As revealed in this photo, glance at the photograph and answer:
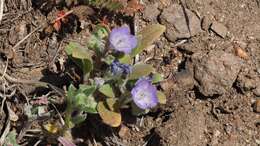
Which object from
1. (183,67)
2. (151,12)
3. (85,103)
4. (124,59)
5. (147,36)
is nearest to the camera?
(85,103)

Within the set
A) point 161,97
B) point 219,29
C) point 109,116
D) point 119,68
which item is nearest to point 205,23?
point 219,29

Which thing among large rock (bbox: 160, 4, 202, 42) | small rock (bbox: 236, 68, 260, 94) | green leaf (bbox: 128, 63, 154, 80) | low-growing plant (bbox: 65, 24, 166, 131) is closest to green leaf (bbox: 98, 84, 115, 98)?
low-growing plant (bbox: 65, 24, 166, 131)

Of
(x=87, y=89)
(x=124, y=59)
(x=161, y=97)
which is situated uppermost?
(x=124, y=59)

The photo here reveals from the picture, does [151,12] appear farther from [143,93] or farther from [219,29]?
[143,93]

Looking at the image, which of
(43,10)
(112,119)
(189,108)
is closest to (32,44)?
(43,10)

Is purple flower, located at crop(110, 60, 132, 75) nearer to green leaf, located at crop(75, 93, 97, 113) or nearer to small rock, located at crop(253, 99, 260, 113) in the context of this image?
green leaf, located at crop(75, 93, 97, 113)

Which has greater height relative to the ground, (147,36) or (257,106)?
(147,36)

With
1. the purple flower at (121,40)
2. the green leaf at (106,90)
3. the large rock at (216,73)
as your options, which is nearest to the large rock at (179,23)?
the large rock at (216,73)

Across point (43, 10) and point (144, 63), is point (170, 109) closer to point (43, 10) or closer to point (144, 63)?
point (144, 63)
